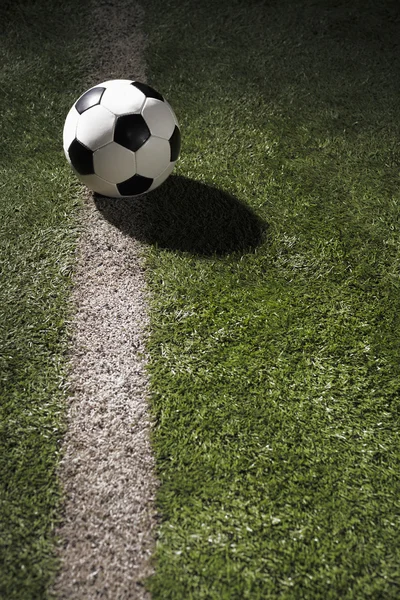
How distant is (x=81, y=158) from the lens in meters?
3.12

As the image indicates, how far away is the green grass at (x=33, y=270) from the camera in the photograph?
88.8 inches

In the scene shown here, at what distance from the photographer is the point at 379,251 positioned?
3.29 m

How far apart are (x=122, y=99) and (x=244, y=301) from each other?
1.20m

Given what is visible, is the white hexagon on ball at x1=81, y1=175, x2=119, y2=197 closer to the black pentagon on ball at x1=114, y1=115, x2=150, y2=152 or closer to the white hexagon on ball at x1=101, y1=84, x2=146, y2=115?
the black pentagon on ball at x1=114, y1=115, x2=150, y2=152

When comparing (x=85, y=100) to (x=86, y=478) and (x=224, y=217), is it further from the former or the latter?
(x=86, y=478)

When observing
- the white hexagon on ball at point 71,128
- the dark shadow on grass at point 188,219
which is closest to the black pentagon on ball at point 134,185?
the dark shadow on grass at point 188,219

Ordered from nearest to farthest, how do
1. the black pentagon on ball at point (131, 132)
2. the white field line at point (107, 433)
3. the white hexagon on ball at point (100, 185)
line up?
1. the white field line at point (107, 433)
2. the black pentagon on ball at point (131, 132)
3. the white hexagon on ball at point (100, 185)

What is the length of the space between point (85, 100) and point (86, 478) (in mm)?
1908

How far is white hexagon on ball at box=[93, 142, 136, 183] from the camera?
3.05 m

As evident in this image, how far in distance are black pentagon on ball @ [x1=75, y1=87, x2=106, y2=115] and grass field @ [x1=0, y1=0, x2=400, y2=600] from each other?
54 cm

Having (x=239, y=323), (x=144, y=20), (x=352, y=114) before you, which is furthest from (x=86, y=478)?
(x=144, y=20)

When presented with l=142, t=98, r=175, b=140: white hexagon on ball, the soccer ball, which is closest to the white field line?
the soccer ball

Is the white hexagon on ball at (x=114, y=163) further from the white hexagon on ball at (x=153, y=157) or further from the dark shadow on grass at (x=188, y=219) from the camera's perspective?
the dark shadow on grass at (x=188, y=219)

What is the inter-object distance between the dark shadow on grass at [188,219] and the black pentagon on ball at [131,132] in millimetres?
453
